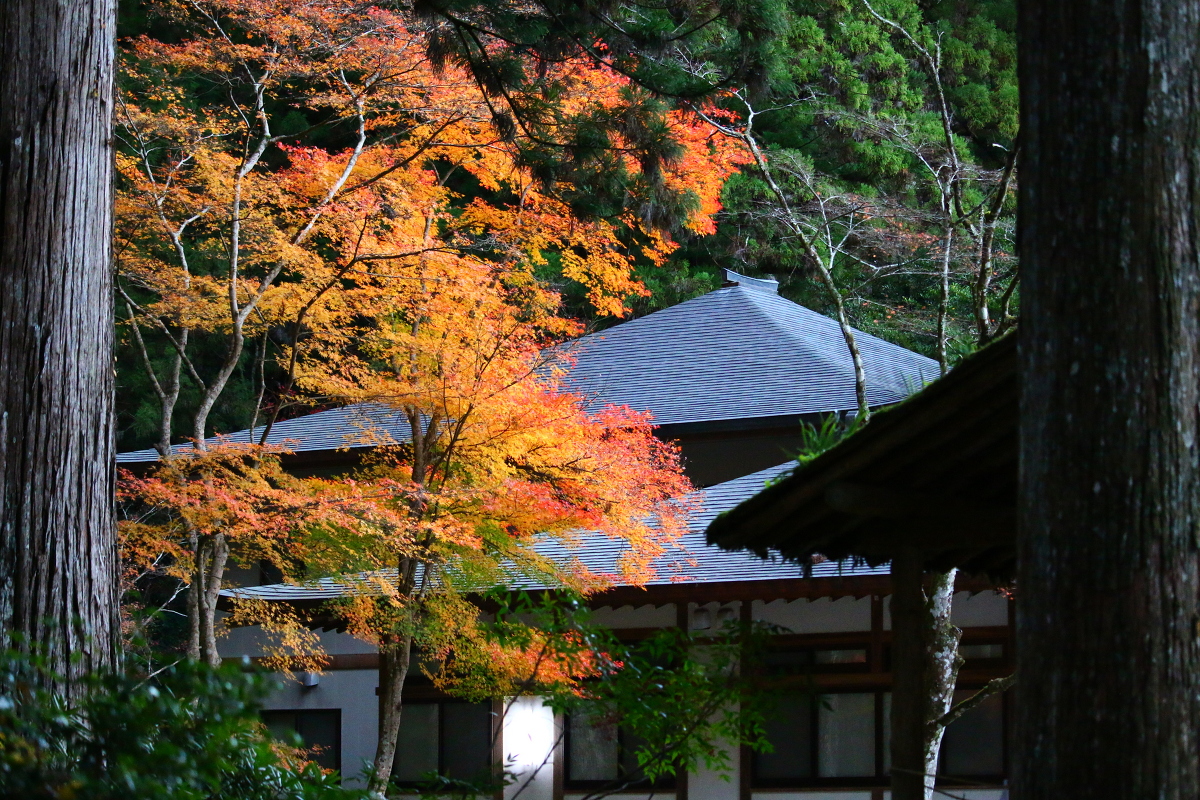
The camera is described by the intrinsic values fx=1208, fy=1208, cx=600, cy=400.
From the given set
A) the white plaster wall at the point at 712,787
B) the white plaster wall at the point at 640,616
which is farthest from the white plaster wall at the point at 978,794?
the white plaster wall at the point at 640,616

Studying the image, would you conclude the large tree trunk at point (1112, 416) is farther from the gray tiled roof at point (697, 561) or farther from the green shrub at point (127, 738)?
the gray tiled roof at point (697, 561)

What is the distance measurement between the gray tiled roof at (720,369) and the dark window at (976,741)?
339 cm

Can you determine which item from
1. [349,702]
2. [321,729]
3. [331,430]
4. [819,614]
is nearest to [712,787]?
[819,614]

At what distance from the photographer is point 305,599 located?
1184 centimetres

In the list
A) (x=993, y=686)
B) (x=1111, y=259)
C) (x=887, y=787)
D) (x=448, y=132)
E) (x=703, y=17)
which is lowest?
(x=887, y=787)

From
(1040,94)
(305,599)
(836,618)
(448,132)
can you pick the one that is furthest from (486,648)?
(1040,94)

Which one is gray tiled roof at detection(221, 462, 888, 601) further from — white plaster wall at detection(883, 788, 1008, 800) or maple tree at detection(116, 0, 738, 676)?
white plaster wall at detection(883, 788, 1008, 800)

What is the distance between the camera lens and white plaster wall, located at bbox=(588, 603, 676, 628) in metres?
11.7

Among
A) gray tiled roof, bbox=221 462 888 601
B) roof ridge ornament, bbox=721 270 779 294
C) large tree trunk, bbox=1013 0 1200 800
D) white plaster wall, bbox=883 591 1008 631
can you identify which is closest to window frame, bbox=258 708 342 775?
gray tiled roof, bbox=221 462 888 601

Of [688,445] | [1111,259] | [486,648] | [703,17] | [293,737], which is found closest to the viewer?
[293,737]

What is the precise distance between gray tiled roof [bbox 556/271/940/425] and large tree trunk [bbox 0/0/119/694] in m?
8.41

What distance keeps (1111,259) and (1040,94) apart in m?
0.49

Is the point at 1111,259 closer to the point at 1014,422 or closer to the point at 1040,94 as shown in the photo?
the point at 1040,94

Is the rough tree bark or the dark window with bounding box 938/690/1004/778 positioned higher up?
the rough tree bark
